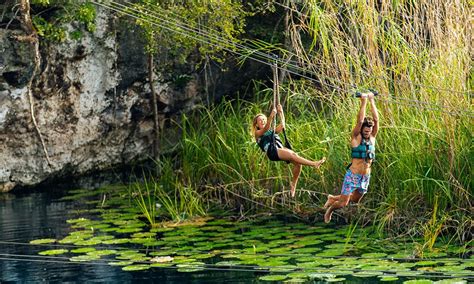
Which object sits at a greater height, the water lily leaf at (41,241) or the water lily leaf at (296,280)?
the water lily leaf at (41,241)

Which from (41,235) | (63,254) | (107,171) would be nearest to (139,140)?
(107,171)

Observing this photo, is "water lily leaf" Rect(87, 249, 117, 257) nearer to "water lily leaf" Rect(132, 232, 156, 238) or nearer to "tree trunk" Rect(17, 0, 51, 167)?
"water lily leaf" Rect(132, 232, 156, 238)

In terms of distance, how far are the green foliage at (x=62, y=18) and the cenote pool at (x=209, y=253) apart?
2.97 meters

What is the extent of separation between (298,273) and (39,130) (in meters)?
7.30

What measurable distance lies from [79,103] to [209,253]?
6.03 metres

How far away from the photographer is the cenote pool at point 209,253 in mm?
11344

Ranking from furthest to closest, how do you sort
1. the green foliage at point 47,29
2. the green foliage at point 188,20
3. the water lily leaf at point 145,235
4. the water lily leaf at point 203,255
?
the green foliage at point 47,29, the green foliage at point 188,20, the water lily leaf at point 145,235, the water lily leaf at point 203,255

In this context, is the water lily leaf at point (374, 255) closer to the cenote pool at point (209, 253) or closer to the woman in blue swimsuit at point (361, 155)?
the cenote pool at point (209, 253)

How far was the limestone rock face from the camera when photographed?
16.9m

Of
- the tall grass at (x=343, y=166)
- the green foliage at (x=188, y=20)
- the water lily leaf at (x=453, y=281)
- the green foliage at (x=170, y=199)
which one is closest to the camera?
the water lily leaf at (x=453, y=281)

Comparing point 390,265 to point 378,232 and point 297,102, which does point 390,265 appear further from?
point 297,102

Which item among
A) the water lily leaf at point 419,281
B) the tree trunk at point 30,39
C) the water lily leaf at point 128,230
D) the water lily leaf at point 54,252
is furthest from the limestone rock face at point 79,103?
the water lily leaf at point 419,281

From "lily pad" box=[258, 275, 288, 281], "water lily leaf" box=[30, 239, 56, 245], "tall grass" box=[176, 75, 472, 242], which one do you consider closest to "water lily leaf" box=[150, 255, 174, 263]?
"lily pad" box=[258, 275, 288, 281]

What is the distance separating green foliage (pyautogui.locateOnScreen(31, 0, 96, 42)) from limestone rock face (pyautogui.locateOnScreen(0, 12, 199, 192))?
373 mm
